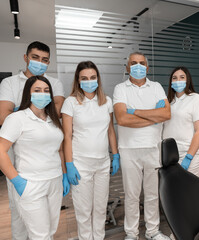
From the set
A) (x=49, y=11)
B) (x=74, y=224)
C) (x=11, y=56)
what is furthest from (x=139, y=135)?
(x=11, y=56)

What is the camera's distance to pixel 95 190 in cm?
179

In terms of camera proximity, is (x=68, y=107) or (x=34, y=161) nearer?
(x=34, y=161)

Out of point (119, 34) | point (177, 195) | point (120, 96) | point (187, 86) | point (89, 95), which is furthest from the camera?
point (119, 34)

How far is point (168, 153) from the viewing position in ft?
3.86

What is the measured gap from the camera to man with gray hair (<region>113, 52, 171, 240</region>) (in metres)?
1.81

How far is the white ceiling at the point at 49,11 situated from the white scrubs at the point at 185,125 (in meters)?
1.38

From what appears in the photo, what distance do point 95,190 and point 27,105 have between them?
0.92 m

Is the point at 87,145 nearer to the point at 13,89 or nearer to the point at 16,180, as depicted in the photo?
the point at 16,180

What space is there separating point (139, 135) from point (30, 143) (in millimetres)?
970

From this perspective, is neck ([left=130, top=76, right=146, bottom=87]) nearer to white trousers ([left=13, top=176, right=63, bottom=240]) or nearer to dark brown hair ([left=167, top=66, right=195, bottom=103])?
dark brown hair ([left=167, top=66, right=195, bottom=103])

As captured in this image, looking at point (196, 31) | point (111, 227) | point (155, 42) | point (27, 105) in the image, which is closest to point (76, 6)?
point (155, 42)

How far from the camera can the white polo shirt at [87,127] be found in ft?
5.62

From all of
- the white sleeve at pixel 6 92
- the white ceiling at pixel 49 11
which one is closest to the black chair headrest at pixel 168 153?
the white sleeve at pixel 6 92

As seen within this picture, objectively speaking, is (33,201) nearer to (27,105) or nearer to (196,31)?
(27,105)
